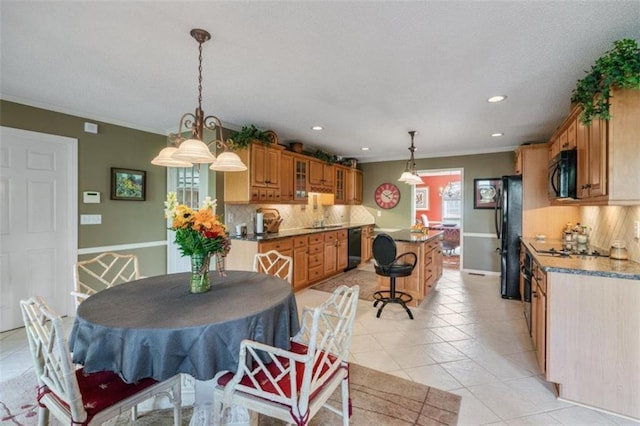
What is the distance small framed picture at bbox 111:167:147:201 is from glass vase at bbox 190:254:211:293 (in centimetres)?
282

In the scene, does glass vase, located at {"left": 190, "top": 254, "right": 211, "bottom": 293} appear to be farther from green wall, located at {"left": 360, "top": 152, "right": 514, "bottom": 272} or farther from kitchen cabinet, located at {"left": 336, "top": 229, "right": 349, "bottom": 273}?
green wall, located at {"left": 360, "top": 152, "right": 514, "bottom": 272}

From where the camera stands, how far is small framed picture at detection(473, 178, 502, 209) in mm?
5879

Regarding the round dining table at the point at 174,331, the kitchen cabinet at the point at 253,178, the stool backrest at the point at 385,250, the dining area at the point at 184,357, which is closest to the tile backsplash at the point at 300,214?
the kitchen cabinet at the point at 253,178

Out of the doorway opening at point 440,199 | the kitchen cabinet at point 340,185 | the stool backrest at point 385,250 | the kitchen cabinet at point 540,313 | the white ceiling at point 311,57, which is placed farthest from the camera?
the doorway opening at point 440,199

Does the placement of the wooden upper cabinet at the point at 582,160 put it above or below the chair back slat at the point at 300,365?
above

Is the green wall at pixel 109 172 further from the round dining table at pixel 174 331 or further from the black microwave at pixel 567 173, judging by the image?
the black microwave at pixel 567 173

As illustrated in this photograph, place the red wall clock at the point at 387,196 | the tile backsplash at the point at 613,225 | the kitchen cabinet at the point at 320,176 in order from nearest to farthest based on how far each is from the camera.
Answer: the tile backsplash at the point at 613,225
the kitchen cabinet at the point at 320,176
the red wall clock at the point at 387,196

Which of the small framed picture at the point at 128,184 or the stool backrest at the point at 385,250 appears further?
the small framed picture at the point at 128,184

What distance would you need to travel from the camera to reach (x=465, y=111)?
3582 mm

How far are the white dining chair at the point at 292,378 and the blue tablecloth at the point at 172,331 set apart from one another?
123 mm

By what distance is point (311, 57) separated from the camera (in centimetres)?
231

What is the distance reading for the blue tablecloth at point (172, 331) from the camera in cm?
141

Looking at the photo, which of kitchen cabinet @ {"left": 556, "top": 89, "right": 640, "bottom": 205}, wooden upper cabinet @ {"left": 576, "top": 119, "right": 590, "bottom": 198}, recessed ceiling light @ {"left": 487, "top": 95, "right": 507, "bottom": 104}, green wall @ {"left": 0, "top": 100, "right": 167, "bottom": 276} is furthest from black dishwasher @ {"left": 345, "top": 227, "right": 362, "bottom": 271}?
kitchen cabinet @ {"left": 556, "top": 89, "right": 640, "bottom": 205}

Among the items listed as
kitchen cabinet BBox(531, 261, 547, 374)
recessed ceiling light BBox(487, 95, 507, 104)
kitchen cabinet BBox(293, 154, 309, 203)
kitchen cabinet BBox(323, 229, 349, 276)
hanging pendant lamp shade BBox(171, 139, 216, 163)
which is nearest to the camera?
hanging pendant lamp shade BBox(171, 139, 216, 163)
